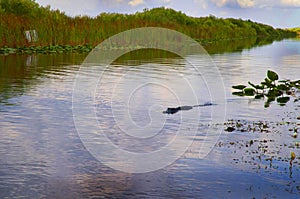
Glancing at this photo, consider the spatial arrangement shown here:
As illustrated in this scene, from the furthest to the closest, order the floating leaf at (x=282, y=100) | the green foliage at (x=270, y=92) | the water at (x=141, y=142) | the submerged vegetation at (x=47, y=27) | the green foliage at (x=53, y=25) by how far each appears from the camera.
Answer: the green foliage at (x=53, y=25), the submerged vegetation at (x=47, y=27), the green foliage at (x=270, y=92), the floating leaf at (x=282, y=100), the water at (x=141, y=142)

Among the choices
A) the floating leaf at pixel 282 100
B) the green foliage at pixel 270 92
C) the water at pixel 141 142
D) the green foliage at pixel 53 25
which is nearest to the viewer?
the water at pixel 141 142

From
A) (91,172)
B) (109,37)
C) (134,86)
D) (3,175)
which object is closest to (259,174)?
(91,172)

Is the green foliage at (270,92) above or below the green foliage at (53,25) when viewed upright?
below

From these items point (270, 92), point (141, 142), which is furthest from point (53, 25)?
point (141, 142)

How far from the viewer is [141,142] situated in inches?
393

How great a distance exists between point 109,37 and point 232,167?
111 feet

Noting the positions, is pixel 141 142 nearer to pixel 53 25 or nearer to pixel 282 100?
pixel 282 100

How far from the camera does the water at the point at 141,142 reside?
23.5ft

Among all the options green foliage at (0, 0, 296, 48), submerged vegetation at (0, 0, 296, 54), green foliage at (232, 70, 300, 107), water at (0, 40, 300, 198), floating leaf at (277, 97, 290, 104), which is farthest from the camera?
green foliage at (0, 0, 296, 48)

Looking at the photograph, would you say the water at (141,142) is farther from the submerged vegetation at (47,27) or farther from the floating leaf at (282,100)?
the submerged vegetation at (47,27)

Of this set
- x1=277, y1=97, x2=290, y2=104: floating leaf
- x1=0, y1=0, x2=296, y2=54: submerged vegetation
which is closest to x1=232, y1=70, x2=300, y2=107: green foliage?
x1=277, y1=97, x2=290, y2=104: floating leaf

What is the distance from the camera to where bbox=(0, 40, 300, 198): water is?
23.5 feet

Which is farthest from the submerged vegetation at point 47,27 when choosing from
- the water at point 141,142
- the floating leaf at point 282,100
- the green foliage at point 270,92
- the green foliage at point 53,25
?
the floating leaf at point 282,100

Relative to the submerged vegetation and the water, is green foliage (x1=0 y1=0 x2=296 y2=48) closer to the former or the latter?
the submerged vegetation
